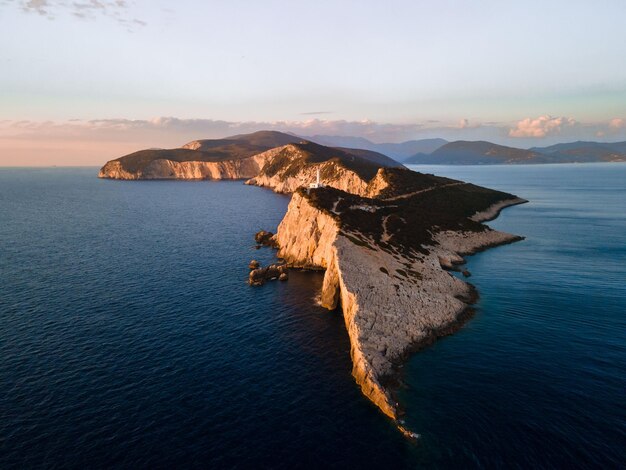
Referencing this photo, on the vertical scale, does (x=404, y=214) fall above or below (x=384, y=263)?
above

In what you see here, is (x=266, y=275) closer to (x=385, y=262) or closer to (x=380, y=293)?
(x=385, y=262)

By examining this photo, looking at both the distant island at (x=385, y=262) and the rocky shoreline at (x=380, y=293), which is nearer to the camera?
the rocky shoreline at (x=380, y=293)

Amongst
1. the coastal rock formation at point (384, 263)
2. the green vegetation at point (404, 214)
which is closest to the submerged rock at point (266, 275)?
the coastal rock formation at point (384, 263)

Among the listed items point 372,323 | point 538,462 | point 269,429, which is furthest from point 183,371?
point 538,462

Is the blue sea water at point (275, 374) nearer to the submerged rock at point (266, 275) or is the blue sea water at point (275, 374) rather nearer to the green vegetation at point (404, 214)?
the submerged rock at point (266, 275)

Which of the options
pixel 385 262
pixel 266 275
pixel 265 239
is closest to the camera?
pixel 385 262

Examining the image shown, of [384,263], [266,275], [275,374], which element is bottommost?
[266,275]

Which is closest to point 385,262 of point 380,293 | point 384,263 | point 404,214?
point 384,263

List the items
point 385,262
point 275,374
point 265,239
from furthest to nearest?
1. point 265,239
2. point 385,262
3. point 275,374
